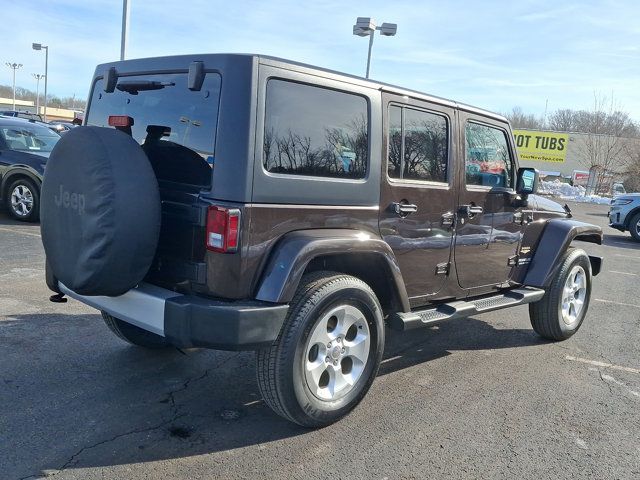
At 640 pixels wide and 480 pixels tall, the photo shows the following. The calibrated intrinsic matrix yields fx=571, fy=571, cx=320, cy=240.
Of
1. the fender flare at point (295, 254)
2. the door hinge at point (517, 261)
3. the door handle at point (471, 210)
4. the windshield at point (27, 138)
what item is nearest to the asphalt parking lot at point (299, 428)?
the door hinge at point (517, 261)

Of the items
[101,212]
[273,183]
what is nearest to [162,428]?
[101,212]

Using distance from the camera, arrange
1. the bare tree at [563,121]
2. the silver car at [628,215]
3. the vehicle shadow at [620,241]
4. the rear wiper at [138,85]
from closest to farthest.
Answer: the rear wiper at [138,85]
the vehicle shadow at [620,241]
the silver car at [628,215]
the bare tree at [563,121]

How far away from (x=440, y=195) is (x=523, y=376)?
1.61 meters

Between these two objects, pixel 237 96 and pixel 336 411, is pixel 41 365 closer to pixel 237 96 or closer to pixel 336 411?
pixel 336 411

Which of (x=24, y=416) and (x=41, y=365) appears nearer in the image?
(x=24, y=416)

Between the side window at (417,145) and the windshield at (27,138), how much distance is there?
25.7 feet

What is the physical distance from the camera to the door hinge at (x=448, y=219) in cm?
418

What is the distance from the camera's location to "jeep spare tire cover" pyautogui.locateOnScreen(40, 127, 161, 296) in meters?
2.95

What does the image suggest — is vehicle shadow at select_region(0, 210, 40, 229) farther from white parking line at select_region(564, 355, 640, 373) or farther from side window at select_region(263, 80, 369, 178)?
white parking line at select_region(564, 355, 640, 373)

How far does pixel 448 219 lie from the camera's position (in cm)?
421

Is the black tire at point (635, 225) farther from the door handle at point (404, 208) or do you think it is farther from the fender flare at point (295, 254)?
the fender flare at point (295, 254)

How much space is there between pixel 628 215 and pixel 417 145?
12519 millimetres

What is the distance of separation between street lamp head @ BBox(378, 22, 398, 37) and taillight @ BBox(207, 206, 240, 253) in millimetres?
20337

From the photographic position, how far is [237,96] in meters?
2.98
